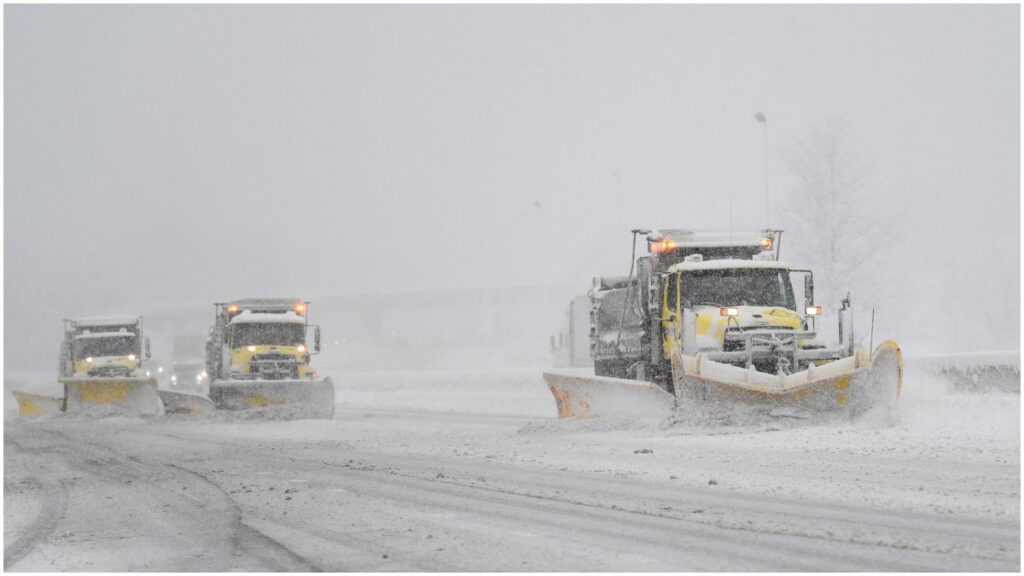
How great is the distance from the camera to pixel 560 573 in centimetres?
641

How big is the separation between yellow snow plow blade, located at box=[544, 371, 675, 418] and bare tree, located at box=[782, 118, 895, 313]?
19.4 m

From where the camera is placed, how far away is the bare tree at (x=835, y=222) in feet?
119

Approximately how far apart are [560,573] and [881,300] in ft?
105

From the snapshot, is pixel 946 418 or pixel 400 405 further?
pixel 400 405

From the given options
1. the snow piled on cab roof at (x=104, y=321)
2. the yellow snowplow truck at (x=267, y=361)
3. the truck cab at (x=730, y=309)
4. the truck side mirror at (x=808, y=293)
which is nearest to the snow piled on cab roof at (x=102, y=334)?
the snow piled on cab roof at (x=104, y=321)

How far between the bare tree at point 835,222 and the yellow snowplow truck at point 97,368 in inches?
792

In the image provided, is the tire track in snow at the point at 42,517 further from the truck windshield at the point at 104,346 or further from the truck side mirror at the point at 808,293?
the truck windshield at the point at 104,346

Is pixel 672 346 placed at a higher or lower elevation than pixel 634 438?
higher

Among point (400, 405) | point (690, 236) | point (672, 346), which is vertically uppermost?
point (690, 236)

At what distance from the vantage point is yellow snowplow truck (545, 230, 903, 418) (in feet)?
48.5

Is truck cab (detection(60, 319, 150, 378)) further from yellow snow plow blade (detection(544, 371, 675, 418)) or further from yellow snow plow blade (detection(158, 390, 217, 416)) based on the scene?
yellow snow plow blade (detection(544, 371, 675, 418))

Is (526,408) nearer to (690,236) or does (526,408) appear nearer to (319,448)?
(690,236)

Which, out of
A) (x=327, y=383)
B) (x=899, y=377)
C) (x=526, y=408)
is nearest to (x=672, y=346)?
(x=899, y=377)

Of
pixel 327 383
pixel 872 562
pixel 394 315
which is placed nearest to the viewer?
pixel 872 562
